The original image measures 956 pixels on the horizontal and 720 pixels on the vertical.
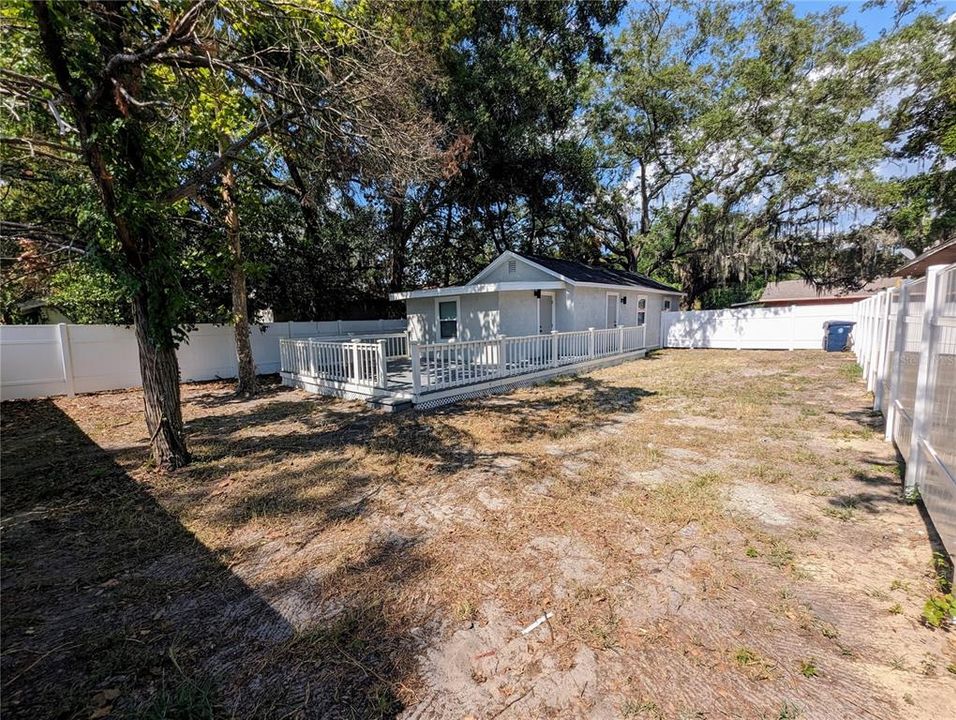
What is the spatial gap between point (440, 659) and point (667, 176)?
69.3ft

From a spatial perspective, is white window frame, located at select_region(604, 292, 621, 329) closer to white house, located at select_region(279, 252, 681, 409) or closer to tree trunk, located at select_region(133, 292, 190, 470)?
white house, located at select_region(279, 252, 681, 409)

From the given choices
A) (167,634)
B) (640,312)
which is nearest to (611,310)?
(640,312)

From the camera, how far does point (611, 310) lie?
48.5 ft

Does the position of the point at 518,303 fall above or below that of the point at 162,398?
above

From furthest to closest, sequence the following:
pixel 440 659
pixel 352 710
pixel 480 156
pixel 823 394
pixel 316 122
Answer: pixel 480 156
pixel 823 394
pixel 316 122
pixel 440 659
pixel 352 710

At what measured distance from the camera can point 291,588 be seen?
9.05ft

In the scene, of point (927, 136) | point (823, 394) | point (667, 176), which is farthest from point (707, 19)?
point (823, 394)

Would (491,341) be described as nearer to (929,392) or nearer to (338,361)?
(338,361)

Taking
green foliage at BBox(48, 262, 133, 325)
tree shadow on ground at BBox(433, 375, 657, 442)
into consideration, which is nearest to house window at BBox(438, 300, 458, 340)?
tree shadow on ground at BBox(433, 375, 657, 442)

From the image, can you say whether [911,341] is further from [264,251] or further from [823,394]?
[264,251]

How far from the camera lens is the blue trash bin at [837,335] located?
14320 millimetres

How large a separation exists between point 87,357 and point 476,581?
36.4ft

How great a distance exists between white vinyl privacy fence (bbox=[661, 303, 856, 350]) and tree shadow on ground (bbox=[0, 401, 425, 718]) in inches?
697

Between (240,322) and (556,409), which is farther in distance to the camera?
(240,322)
